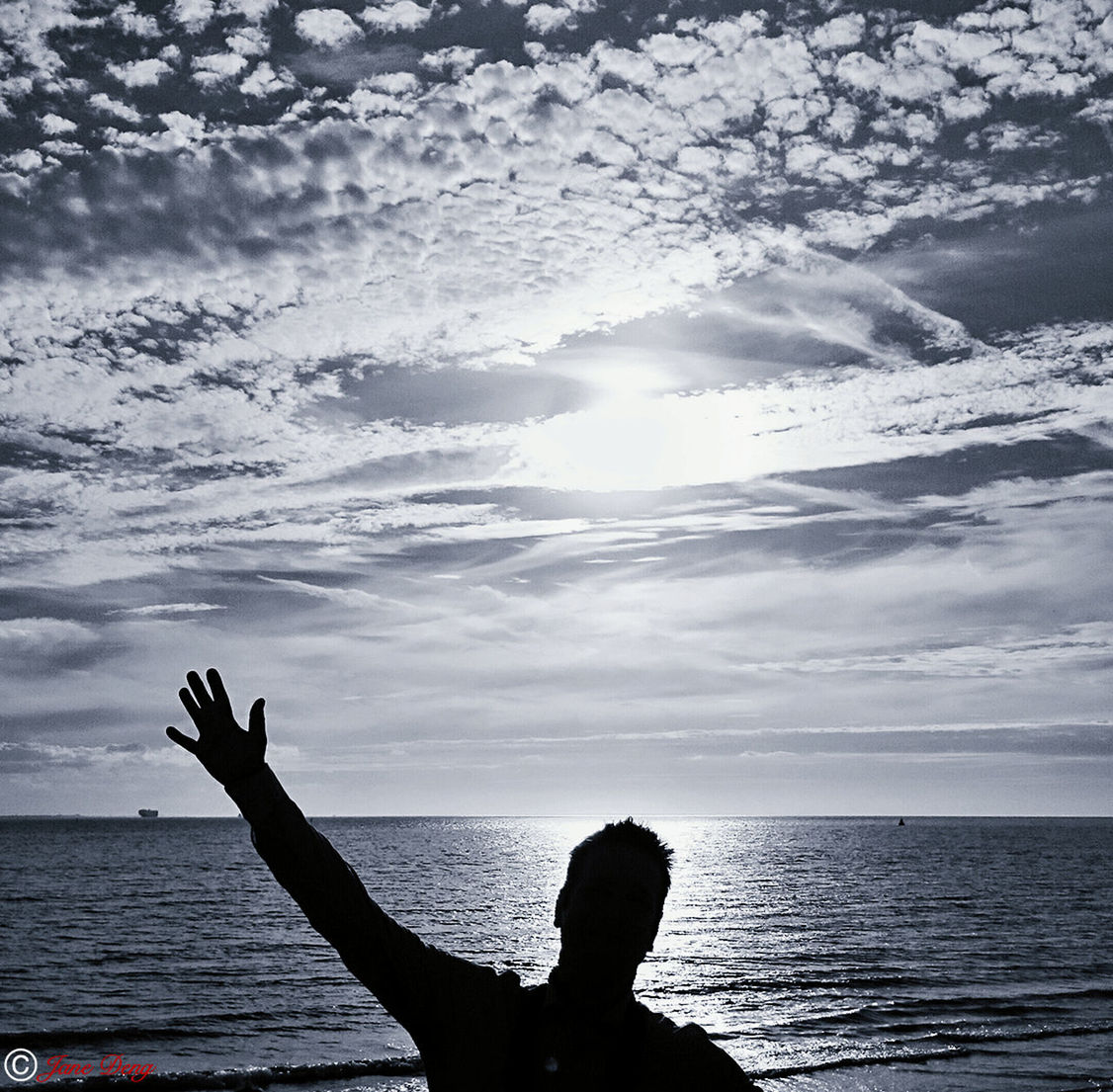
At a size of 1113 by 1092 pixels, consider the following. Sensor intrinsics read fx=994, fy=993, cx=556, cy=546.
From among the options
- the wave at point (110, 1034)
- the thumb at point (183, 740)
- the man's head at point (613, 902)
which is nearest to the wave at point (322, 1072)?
the wave at point (110, 1034)

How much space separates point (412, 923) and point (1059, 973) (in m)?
29.6

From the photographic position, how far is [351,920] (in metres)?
2.38

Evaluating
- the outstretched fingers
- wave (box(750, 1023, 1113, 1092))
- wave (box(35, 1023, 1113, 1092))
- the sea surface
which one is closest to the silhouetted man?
the outstretched fingers

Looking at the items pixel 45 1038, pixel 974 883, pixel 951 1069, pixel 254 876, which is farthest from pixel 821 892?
pixel 45 1038

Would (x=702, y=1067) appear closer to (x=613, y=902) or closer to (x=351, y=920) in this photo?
(x=613, y=902)

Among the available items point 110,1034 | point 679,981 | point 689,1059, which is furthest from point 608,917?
point 679,981

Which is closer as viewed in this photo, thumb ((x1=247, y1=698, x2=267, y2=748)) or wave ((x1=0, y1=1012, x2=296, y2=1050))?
thumb ((x1=247, y1=698, x2=267, y2=748))

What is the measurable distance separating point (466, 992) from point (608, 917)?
1.39 feet

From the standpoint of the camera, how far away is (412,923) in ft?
164

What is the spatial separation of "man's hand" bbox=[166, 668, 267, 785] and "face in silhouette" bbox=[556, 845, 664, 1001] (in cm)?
94

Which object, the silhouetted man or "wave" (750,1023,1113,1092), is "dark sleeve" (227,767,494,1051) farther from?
"wave" (750,1023,1113,1092)

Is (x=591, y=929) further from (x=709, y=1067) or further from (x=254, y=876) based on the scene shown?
(x=254, y=876)

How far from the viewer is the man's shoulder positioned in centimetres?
248

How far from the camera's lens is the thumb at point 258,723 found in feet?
8.15
